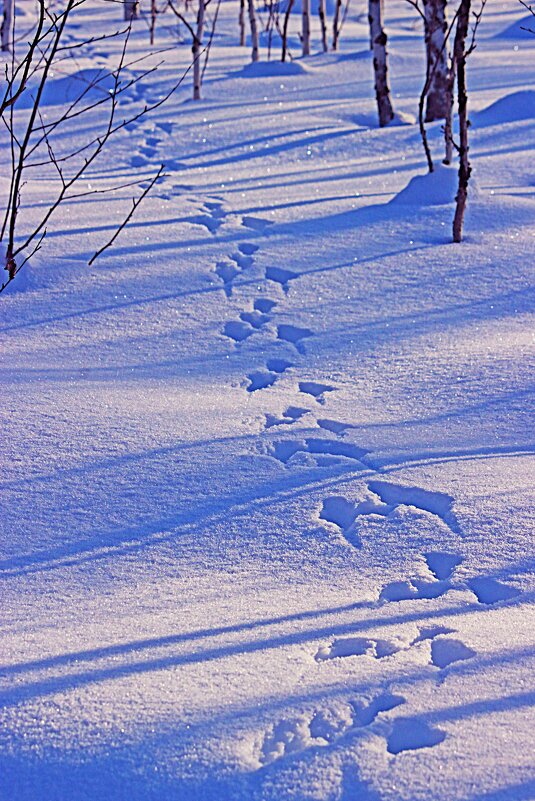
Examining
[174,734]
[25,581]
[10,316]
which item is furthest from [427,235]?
[174,734]

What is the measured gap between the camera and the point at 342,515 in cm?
290

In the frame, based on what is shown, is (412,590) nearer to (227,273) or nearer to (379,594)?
(379,594)

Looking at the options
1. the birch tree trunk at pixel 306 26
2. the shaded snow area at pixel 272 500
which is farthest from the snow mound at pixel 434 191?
the birch tree trunk at pixel 306 26

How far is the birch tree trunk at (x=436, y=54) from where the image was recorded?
833 cm

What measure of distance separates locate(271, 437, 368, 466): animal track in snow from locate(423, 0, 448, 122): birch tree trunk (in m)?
5.86

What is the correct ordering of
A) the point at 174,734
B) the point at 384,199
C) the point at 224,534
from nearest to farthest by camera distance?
the point at 174,734, the point at 224,534, the point at 384,199

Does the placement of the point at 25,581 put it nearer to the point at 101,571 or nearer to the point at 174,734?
the point at 101,571

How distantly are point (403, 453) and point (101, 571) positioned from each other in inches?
49.3

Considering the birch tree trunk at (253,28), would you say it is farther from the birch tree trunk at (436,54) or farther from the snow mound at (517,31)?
the birch tree trunk at (436,54)

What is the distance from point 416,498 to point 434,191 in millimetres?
3697

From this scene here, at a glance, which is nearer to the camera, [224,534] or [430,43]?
[224,534]

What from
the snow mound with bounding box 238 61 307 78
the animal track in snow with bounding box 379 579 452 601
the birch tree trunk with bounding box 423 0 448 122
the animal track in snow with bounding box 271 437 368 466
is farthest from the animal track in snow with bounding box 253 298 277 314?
the snow mound with bounding box 238 61 307 78

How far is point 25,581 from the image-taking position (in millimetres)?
2514

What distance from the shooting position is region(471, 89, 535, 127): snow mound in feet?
28.9
